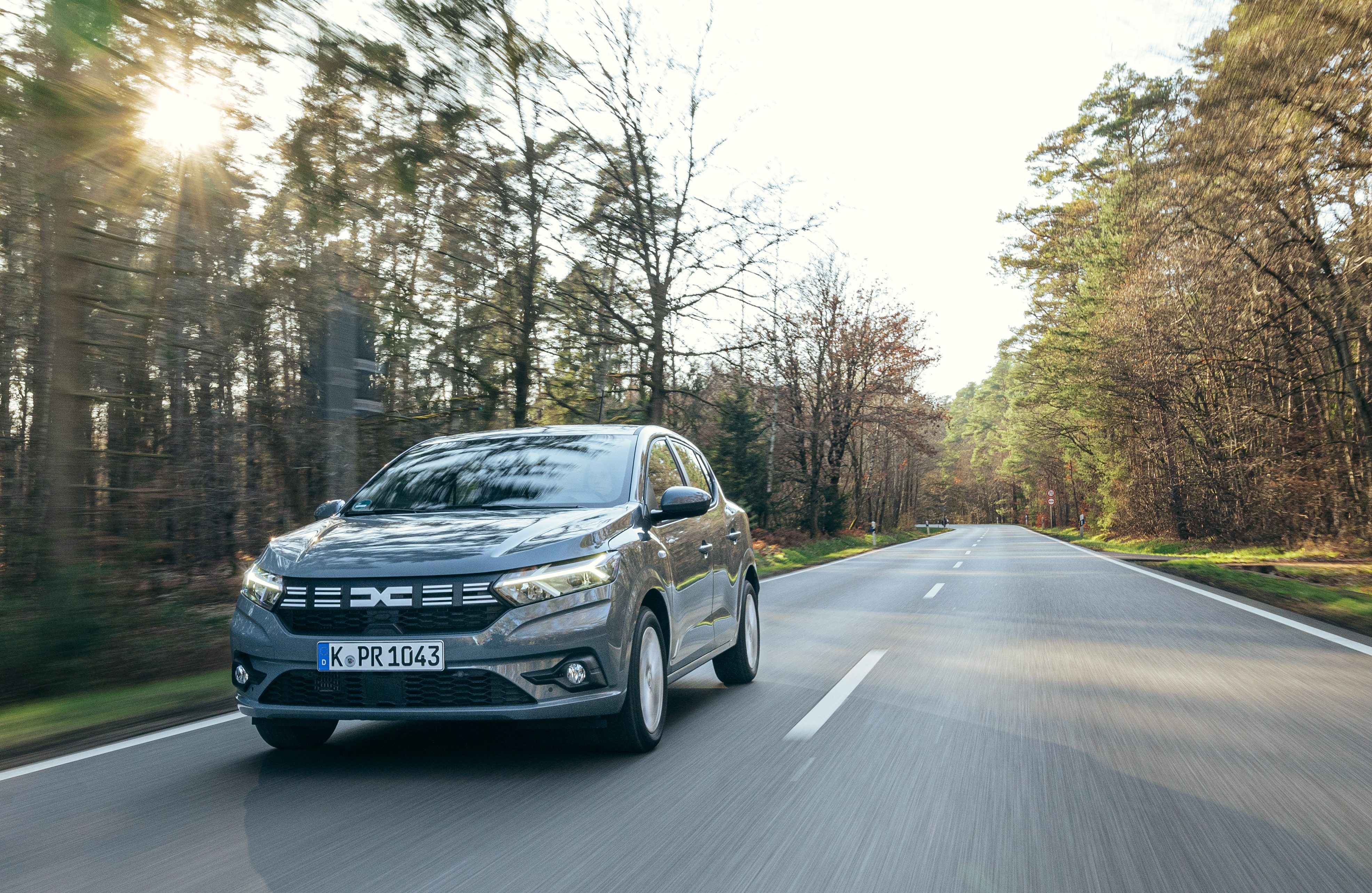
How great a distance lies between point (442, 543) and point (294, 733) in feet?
4.36

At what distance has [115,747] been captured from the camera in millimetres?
5316

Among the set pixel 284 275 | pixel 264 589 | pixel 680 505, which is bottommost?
pixel 264 589

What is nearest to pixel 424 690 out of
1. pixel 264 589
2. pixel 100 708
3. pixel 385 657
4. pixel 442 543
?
pixel 385 657

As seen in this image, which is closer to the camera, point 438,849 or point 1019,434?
point 438,849

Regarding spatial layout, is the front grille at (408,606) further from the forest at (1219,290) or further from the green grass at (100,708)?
the forest at (1219,290)

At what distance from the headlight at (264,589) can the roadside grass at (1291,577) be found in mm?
9803

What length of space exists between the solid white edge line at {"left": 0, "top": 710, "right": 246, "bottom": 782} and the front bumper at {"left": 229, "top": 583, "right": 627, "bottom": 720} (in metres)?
1.03

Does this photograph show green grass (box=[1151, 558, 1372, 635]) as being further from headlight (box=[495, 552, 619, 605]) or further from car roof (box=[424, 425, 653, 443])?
headlight (box=[495, 552, 619, 605])

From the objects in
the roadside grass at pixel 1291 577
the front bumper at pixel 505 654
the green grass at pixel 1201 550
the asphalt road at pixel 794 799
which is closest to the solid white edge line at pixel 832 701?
the asphalt road at pixel 794 799

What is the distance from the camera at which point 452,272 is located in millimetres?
14477

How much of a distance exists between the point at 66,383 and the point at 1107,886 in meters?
7.60

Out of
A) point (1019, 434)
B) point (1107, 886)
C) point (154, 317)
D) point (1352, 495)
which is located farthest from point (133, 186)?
point (1019, 434)

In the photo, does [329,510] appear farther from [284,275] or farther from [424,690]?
[284,275]

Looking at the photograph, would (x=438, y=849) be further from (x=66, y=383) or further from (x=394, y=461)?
(x=66, y=383)
